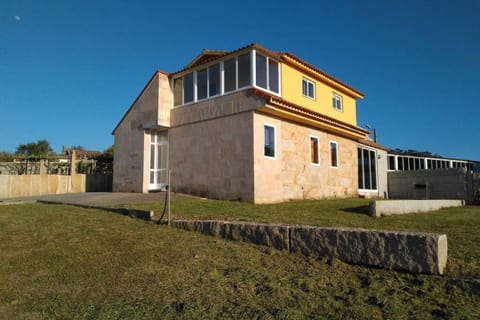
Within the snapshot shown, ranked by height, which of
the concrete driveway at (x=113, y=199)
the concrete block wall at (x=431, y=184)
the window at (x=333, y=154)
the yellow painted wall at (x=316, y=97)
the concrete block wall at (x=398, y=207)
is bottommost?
the concrete block wall at (x=398, y=207)

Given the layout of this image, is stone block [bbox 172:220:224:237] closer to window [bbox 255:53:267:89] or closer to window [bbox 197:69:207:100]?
window [bbox 255:53:267:89]

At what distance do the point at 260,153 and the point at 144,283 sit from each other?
28.8ft

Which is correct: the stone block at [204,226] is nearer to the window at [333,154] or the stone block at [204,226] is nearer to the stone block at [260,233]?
the stone block at [260,233]

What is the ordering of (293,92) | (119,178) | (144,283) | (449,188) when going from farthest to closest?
(449,188) < (119,178) < (293,92) < (144,283)

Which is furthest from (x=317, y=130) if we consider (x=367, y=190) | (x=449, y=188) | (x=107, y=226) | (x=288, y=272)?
(x=288, y=272)

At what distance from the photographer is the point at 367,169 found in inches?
821

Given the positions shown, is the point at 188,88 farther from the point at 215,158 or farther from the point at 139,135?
the point at 215,158

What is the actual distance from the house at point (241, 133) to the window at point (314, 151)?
0.05 metres

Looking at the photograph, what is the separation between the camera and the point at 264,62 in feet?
45.9

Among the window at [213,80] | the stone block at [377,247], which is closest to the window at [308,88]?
the window at [213,80]

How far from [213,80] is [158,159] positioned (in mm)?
4851

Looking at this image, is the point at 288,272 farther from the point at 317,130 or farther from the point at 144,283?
the point at 317,130

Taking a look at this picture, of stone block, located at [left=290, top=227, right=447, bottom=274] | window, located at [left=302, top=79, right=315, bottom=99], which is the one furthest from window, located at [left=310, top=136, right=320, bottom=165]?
stone block, located at [left=290, top=227, right=447, bottom=274]

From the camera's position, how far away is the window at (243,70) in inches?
534
